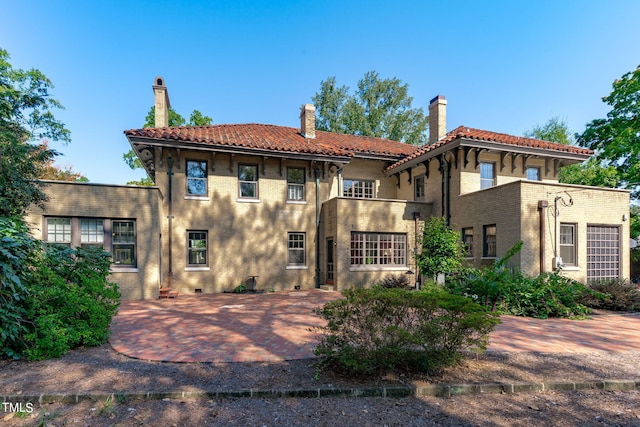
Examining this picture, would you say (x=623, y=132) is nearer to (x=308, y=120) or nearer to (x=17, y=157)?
(x=308, y=120)

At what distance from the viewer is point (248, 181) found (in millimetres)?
16156

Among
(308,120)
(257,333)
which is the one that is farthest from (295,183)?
(257,333)

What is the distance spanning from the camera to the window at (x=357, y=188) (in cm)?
1870

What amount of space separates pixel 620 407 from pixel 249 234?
13717 millimetres

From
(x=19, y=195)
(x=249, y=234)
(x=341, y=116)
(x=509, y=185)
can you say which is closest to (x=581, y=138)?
(x=509, y=185)

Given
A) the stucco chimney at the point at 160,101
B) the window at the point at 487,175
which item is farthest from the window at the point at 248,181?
the window at the point at 487,175

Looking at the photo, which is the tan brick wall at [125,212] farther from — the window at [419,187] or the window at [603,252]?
the window at [603,252]

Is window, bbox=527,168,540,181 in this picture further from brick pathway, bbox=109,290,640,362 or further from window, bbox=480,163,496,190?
brick pathway, bbox=109,290,640,362

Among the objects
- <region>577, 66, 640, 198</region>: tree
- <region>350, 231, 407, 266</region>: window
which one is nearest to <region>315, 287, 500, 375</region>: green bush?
<region>350, 231, 407, 266</region>: window

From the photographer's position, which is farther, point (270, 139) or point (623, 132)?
point (623, 132)

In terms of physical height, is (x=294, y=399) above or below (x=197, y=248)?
below

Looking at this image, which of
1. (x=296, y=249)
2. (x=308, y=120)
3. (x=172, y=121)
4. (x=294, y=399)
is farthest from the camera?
(x=172, y=121)

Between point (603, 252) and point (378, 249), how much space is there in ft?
29.9

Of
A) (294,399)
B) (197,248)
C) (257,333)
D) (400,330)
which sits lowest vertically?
(257,333)
